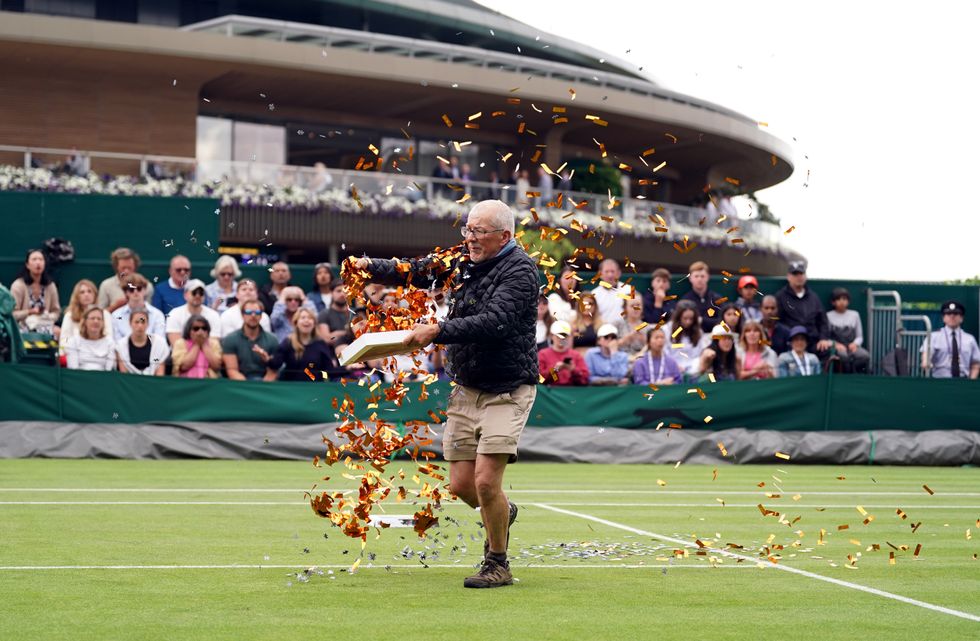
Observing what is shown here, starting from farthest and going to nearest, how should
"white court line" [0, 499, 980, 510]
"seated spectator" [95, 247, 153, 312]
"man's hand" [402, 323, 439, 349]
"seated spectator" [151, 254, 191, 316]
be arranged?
"seated spectator" [151, 254, 191, 316] → "seated spectator" [95, 247, 153, 312] → "white court line" [0, 499, 980, 510] → "man's hand" [402, 323, 439, 349]

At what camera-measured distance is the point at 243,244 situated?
39188 millimetres

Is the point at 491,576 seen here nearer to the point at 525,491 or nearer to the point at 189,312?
the point at 525,491

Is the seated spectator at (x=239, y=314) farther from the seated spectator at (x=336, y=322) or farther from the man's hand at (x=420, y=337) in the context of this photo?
the man's hand at (x=420, y=337)

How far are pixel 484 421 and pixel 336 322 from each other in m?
11.0

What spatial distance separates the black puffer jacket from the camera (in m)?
7.54

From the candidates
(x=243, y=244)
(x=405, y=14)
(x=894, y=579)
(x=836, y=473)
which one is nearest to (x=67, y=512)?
(x=894, y=579)

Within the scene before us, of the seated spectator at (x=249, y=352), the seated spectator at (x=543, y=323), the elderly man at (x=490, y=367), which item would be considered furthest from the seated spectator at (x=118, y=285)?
the elderly man at (x=490, y=367)

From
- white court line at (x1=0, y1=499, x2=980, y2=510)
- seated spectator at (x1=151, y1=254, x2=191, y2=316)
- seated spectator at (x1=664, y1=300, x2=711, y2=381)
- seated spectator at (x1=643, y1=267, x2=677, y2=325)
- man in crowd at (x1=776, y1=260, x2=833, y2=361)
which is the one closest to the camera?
white court line at (x1=0, y1=499, x2=980, y2=510)

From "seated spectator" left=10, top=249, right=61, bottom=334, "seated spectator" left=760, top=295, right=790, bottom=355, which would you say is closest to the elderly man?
"seated spectator" left=10, top=249, right=61, bottom=334

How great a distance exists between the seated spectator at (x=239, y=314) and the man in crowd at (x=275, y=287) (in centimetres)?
25

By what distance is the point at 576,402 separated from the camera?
1875cm

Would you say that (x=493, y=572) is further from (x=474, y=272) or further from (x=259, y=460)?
(x=259, y=460)

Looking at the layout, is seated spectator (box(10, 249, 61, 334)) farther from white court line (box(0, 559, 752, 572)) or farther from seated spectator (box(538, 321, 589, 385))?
white court line (box(0, 559, 752, 572))

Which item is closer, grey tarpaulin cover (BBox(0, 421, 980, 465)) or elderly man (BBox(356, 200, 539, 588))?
elderly man (BBox(356, 200, 539, 588))
